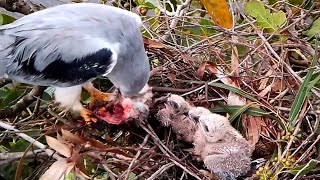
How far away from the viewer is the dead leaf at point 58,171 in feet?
2.88

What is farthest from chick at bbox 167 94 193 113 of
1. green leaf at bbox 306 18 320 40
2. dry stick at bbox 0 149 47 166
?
green leaf at bbox 306 18 320 40

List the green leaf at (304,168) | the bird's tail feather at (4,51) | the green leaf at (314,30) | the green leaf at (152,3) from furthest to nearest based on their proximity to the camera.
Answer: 1. the green leaf at (152,3)
2. the green leaf at (314,30)
3. the bird's tail feather at (4,51)
4. the green leaf at (304,168)

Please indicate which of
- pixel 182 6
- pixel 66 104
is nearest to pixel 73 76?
pixel 66 104

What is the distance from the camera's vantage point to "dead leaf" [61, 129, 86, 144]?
0.89 m

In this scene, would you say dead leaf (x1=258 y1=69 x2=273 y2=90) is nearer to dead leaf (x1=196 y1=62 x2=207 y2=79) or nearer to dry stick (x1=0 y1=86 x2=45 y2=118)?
dead leaf (x1=196 y1=62 x2=207 y2=79)

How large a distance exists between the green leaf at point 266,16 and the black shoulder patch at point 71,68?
12.7 inches

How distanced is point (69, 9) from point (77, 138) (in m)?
0.28

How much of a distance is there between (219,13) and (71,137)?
0.47m

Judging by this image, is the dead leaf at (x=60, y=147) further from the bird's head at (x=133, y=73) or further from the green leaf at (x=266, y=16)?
the green leaf at (x=266, y=16)

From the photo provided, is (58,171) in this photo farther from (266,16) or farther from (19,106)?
(266,16)

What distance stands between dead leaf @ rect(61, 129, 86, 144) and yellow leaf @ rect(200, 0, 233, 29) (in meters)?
0.44

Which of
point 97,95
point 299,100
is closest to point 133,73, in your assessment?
point 97,95

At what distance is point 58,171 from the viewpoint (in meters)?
0.89

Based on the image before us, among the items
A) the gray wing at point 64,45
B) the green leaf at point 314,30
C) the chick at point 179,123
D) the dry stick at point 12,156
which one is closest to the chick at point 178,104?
the chick at point 179,123
